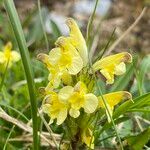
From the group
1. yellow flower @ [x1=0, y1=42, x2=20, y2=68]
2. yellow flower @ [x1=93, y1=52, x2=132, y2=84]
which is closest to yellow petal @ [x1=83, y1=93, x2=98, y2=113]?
yellow flower @ [x1=93, y1=52, x2=132, y2=84]

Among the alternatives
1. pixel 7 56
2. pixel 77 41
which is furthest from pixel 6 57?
pixel 77 41

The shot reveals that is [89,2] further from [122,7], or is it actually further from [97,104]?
[97,104]

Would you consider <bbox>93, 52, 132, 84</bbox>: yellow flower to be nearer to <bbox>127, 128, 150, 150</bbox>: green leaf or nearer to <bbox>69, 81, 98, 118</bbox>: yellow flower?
<bbox>69, 81, 98, 118</bbox>: yellow flower

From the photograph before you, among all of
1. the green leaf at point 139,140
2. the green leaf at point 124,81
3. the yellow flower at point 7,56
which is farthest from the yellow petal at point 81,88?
the yellow flower at point 7,56

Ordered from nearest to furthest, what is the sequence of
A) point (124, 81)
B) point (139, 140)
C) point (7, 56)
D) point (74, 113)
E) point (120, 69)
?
point (74, 113) < point (120, 69) < point (139, 140) < point (124, 81) < point (7, 56)

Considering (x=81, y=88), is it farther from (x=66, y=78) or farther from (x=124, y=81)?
(x=124, y=81)

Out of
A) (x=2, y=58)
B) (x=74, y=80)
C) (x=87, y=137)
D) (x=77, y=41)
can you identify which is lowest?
(x=87, y=137)

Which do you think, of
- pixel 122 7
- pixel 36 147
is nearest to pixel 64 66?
pixel 36 147
